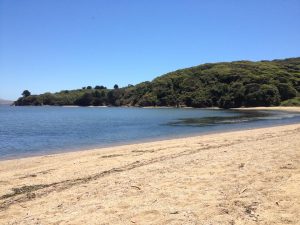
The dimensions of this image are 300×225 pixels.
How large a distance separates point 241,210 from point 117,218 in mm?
2452

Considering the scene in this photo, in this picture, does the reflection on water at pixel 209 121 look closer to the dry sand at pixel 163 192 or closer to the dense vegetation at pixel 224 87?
the dry sand at pixel 163 192

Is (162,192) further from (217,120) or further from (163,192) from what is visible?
(217,120)

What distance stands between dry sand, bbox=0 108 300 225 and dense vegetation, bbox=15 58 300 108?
116m

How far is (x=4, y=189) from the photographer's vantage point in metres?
11.1

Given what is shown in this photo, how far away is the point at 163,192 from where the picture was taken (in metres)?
9.23

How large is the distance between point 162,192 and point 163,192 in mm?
25

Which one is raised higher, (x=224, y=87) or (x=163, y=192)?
(x=224, y=87)

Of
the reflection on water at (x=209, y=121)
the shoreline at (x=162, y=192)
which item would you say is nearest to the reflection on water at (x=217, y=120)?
the reflection on water at (x=209, y=121)

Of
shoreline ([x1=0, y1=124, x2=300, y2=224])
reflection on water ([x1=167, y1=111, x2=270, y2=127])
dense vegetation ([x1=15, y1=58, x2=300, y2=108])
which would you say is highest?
dense vegetation ([x1=15, y1=58, x2=300, y2=108])

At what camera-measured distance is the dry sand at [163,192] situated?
7414 mm

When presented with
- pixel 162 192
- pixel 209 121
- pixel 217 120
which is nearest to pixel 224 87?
pixel 217 120

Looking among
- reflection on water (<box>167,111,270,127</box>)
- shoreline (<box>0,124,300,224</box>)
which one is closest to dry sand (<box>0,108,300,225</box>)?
shoreline (<box>0,124,300,224</box>)

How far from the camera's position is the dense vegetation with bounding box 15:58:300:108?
130m

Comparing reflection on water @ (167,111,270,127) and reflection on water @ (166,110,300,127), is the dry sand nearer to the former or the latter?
reflection on water @ (166,110,300,127)
